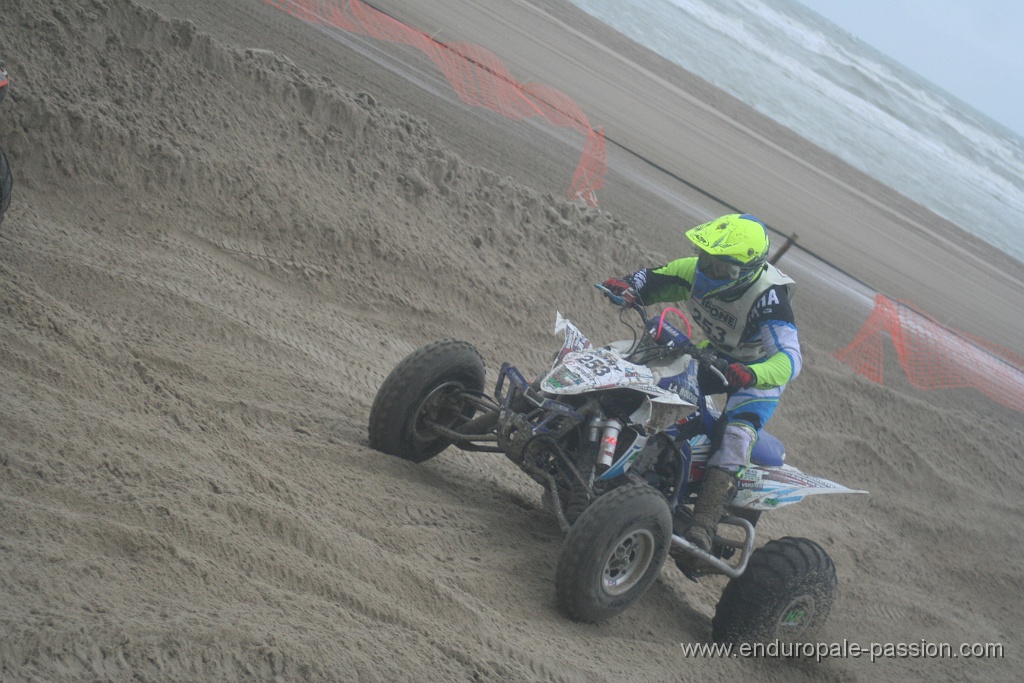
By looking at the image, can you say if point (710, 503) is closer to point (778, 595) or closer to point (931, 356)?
point (778, 595)

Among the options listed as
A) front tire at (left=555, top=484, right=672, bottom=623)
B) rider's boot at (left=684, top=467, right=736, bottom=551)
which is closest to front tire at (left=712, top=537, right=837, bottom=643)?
rider's boot at (left=684, top=467, right=736, bottom=551)

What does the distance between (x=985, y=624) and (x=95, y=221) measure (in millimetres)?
6675

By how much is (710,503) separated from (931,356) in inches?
338

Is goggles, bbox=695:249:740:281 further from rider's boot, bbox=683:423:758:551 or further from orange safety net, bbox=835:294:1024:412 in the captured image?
orange safety net, bbox=835:294:1024:412

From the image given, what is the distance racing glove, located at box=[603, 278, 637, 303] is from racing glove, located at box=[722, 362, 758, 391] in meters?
0.77

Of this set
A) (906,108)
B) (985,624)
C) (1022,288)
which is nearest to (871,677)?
(985,624)

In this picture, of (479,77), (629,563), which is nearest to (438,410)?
(629,563)

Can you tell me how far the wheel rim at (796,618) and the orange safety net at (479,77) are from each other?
6364mm

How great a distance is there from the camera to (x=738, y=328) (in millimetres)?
5328

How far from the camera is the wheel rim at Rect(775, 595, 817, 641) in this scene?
Answer: 511 cm

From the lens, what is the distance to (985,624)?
22.0 feet

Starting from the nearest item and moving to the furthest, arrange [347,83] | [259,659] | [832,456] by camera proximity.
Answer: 1. [259,659]
2. [832,456]
3. [347,83]

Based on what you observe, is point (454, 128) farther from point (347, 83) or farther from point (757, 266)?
point (757, 266)

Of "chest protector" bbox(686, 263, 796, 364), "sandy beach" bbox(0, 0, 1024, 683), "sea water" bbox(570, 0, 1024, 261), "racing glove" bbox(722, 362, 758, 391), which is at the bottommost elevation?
"sandy beach" bbox(0, 0, 1024, 683)
